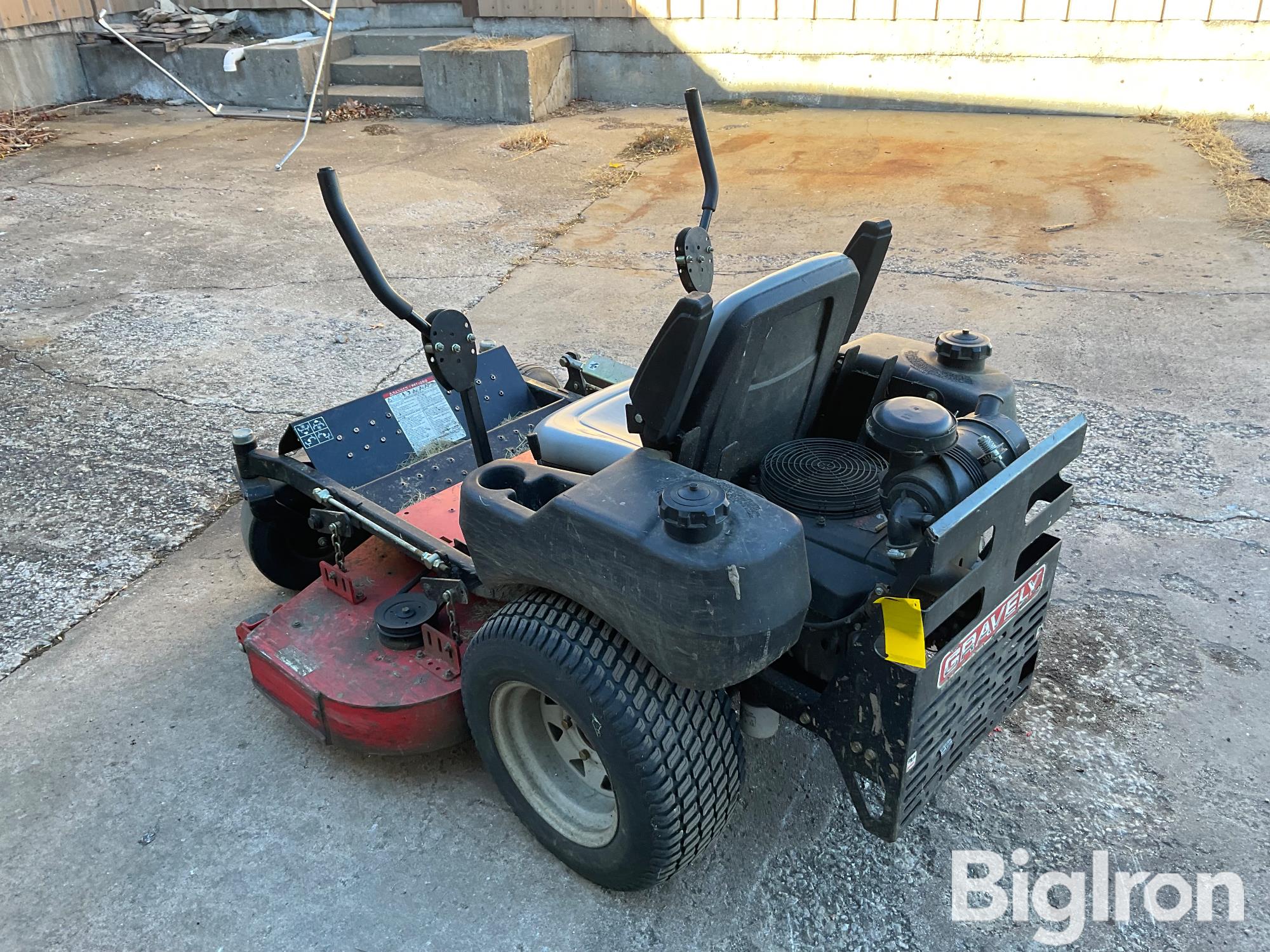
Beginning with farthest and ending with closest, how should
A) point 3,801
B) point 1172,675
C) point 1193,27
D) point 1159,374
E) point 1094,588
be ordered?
point 1193,27 < point 1159,374 < point 1094,588 < point 1172,675 < point 3,801

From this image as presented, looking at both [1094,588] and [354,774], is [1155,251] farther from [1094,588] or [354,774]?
[354,774]

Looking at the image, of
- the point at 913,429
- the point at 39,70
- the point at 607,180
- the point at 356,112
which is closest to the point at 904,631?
the point at 913,429

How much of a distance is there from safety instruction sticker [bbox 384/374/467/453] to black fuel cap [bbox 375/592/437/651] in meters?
0.71

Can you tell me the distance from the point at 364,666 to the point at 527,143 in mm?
7467

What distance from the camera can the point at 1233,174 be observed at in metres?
7.48

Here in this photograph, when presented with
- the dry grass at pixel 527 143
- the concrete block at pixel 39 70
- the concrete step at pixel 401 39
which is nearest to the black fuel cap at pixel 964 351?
the dry grass at pixel 527 143

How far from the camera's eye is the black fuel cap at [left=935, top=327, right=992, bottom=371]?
2.51m

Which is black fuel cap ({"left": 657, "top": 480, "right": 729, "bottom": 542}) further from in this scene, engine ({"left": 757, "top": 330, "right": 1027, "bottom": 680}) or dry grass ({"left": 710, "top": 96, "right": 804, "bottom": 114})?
dry grass ({"left": 710, "top": 96, "right": 804, "bottom": 114})

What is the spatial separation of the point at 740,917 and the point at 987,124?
8.90 metres

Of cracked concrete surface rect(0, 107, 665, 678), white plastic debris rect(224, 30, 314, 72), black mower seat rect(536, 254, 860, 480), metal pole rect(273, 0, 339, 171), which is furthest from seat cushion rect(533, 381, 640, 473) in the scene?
white plastic debris rect(224, 30, 314, 72)

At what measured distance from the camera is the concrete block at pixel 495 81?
9727 mm

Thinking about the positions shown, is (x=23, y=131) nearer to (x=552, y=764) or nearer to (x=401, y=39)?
(x=401, y=39)

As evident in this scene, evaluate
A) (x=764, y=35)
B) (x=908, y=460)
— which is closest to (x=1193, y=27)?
(x=764, y=35)

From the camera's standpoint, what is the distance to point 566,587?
6.54 ft
